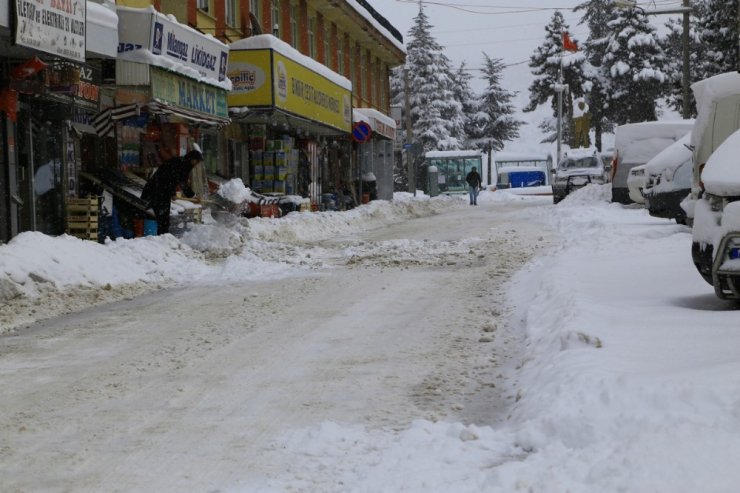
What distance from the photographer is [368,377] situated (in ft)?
20.2

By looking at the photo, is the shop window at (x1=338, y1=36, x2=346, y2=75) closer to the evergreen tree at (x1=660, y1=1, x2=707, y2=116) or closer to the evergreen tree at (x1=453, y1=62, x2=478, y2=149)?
the evergreen tree at (x1=660, y1=1, x2=707, y2=116)

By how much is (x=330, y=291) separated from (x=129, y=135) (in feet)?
29.3

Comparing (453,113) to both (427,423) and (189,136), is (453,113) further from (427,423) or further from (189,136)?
(427,423)

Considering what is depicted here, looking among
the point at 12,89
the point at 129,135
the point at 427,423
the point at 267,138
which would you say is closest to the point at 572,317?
the point at 427,423

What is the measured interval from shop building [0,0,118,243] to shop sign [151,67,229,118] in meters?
0.84

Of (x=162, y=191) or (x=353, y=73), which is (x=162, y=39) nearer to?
(x=162, y=191)

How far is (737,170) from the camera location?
6965 mm

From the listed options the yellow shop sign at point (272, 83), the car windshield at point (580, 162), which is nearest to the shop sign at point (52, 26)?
the yellow shop sign at point (272, 83)

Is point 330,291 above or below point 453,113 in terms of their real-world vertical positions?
below

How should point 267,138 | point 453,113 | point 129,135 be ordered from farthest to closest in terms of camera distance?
point 453,113 < point 267,138 < point 129,135

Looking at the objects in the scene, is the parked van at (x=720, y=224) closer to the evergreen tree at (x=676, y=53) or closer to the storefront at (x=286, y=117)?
the storefront at (x=286, y=117)

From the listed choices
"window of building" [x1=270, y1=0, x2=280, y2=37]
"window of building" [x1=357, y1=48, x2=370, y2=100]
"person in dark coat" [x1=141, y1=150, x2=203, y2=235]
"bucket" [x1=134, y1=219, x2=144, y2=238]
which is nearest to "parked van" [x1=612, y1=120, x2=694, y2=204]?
"window of building" [x1=270, y1=0, x2=280, y2=37]

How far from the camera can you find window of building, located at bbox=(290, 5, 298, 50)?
97.5 ft

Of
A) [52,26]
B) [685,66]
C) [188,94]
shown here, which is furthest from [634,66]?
[52,26]
